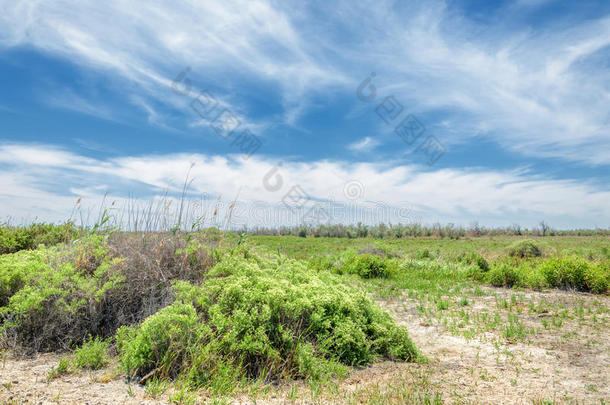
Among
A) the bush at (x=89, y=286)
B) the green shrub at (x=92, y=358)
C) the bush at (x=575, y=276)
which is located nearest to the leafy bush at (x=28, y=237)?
the bush at (x=89, y=286)

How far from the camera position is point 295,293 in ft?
16.2

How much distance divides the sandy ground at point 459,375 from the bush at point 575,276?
13.7 feet

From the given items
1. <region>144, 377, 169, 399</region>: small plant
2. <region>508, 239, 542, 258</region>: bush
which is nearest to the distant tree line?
<region>508, 239, 542, 258</region>: bush

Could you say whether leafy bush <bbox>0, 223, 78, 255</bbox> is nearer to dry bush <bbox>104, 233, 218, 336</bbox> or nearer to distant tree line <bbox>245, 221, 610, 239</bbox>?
dry bush <bbox>104, 233, 218, 336</bbox>

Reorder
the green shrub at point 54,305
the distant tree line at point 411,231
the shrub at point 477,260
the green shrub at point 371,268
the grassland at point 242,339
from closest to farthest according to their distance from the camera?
the grassland at point 242,339
the green shrub at point 54,305
the green shrub at point 371,268
the shrub at point 477,260
the distant tree line at point 411,231

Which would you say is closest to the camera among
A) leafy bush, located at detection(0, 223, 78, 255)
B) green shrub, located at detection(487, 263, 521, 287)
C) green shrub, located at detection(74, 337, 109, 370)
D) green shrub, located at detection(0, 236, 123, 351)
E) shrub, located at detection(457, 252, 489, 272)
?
green shrub, located at detection(74, 337, 109, 370)

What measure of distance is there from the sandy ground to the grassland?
21 millimetres

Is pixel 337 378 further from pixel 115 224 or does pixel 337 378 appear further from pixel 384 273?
pixel 384 273

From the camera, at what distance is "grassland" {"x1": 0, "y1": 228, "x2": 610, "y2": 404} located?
4047mm

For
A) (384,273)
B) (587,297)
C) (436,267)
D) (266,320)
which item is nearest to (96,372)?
(266,320)

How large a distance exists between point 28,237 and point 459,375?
1393 cm

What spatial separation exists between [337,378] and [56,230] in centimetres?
1282

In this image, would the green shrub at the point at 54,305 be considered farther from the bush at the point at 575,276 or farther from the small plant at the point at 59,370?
the bush at the point at 575,276

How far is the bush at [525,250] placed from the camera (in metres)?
17.7
